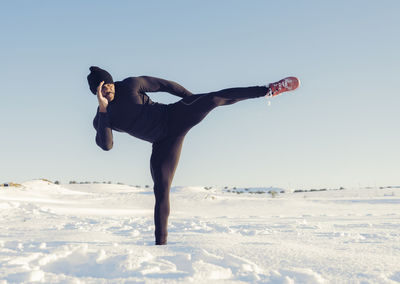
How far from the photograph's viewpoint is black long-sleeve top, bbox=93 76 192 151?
10.2 ft

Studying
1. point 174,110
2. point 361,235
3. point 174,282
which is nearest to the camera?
point 174,282

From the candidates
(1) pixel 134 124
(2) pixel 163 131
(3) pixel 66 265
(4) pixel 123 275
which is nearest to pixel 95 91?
(1) pixel 134 124

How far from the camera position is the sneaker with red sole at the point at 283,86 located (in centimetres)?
331

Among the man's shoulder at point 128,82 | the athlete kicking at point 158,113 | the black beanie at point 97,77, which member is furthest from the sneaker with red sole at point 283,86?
the black beanie at point 97,77

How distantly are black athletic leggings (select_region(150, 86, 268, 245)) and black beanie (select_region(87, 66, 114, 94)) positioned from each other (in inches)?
25.4

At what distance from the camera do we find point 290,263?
221 centimetres

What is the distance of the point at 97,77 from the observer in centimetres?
311

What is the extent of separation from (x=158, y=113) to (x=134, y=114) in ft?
0.83

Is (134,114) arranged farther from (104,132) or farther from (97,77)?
(97,77)

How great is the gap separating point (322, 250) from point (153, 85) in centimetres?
204

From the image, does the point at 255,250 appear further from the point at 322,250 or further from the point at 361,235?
the point at 361,235

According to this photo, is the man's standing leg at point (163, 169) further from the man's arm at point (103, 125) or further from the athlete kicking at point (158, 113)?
the man's arm at point (103, 125)

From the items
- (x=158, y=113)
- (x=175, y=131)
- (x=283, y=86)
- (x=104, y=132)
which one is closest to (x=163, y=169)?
(x=175, y=131)

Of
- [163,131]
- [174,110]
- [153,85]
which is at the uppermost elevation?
[153,85]
